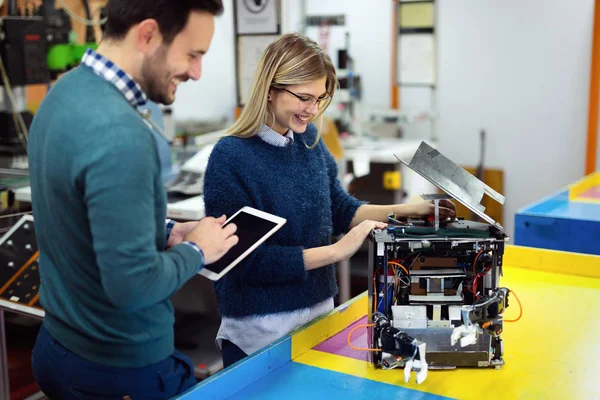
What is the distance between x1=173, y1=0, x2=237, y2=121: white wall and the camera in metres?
5.33

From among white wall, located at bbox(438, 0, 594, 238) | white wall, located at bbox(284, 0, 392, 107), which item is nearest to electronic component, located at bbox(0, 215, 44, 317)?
white wall, located at bbox(284, 0, 392, 107)

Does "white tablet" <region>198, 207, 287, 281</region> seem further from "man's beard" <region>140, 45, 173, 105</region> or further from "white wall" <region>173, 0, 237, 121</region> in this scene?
"white wall" <region>173, 0, 237, 121</region>

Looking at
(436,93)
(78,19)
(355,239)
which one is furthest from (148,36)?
(436,93)

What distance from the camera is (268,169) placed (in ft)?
5.32

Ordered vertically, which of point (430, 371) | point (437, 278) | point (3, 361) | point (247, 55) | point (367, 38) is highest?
point (367, 38)

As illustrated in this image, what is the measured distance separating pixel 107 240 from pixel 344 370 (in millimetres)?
670

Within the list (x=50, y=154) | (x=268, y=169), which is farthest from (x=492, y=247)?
(x=50, y=154)

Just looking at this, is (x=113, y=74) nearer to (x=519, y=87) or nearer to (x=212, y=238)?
(x=212, y=238)

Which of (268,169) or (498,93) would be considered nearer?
(268,169)

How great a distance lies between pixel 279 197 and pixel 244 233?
0.95 feet

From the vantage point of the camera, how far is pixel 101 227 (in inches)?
38.5

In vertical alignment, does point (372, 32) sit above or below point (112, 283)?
above

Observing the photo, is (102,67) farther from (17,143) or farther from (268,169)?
(17,143)

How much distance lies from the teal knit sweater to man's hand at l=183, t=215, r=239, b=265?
0.04 meters
